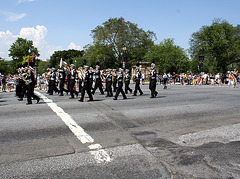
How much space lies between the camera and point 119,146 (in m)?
5.26

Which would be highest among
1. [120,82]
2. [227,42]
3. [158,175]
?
[227,42]

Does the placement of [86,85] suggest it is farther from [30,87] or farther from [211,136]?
[211,136]

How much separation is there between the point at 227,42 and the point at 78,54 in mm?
66163

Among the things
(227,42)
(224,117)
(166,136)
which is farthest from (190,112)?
(227,42)

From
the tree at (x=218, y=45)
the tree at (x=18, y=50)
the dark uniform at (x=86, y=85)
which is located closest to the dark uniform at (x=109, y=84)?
the dark uniform at (x=86, y=85)

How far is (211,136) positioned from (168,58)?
170 ft

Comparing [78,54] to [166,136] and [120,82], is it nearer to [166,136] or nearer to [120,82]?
[120,82]

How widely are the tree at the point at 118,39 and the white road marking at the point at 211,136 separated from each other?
2069 inches

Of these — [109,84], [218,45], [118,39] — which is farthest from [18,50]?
[109,84]

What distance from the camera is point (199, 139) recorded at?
229 inches

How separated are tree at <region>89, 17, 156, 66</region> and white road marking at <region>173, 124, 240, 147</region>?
52.6 m

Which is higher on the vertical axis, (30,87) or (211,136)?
(30,87)

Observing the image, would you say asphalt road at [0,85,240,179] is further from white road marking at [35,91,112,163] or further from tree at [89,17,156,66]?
tree at [89,17,156,66]

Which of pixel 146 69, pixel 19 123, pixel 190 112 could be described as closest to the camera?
pixel 19 123
